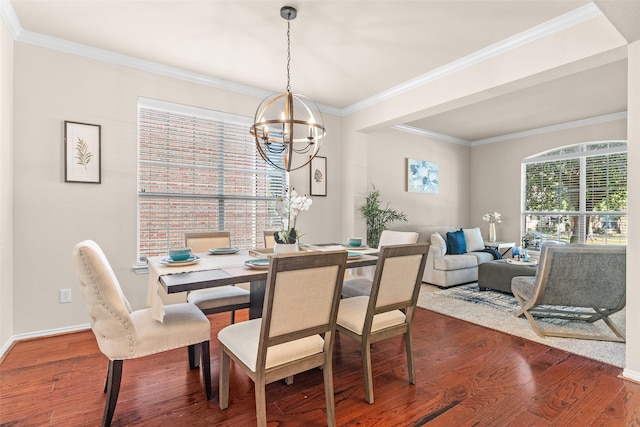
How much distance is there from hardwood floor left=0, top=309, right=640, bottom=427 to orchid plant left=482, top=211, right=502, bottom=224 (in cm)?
404

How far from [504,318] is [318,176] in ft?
9.42

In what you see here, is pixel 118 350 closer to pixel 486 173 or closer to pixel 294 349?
pixel 294 349

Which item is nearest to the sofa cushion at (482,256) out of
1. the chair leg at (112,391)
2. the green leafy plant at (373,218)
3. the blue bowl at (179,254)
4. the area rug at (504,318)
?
the area rug at (504,318)

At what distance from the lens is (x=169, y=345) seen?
190cm

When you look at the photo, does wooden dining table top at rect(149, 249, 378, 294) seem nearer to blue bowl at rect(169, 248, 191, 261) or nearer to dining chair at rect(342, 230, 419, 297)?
blue bowl at rect(169, 248, 191, 261)

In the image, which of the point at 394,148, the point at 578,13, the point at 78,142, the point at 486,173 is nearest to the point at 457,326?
the point at 578,13

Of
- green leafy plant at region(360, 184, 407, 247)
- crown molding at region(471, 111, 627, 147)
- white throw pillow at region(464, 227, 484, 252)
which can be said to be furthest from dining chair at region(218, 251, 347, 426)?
crown molding at region(471, 111, 627, 147)

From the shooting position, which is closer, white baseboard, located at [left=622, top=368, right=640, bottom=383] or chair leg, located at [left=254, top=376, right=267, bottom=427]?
chair leg, located at [left=254, top=376, right=267, bottom=427]

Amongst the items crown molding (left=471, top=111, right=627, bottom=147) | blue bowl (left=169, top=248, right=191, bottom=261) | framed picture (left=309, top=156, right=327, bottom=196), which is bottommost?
blue bowl (left=169, top=248, right=191, bottom=261)

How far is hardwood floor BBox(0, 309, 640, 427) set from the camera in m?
1.84

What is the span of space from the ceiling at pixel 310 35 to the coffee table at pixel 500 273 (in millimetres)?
2291

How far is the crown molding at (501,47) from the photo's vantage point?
2504mm

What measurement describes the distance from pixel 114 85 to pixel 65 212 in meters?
1.34

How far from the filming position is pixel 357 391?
2.11m
